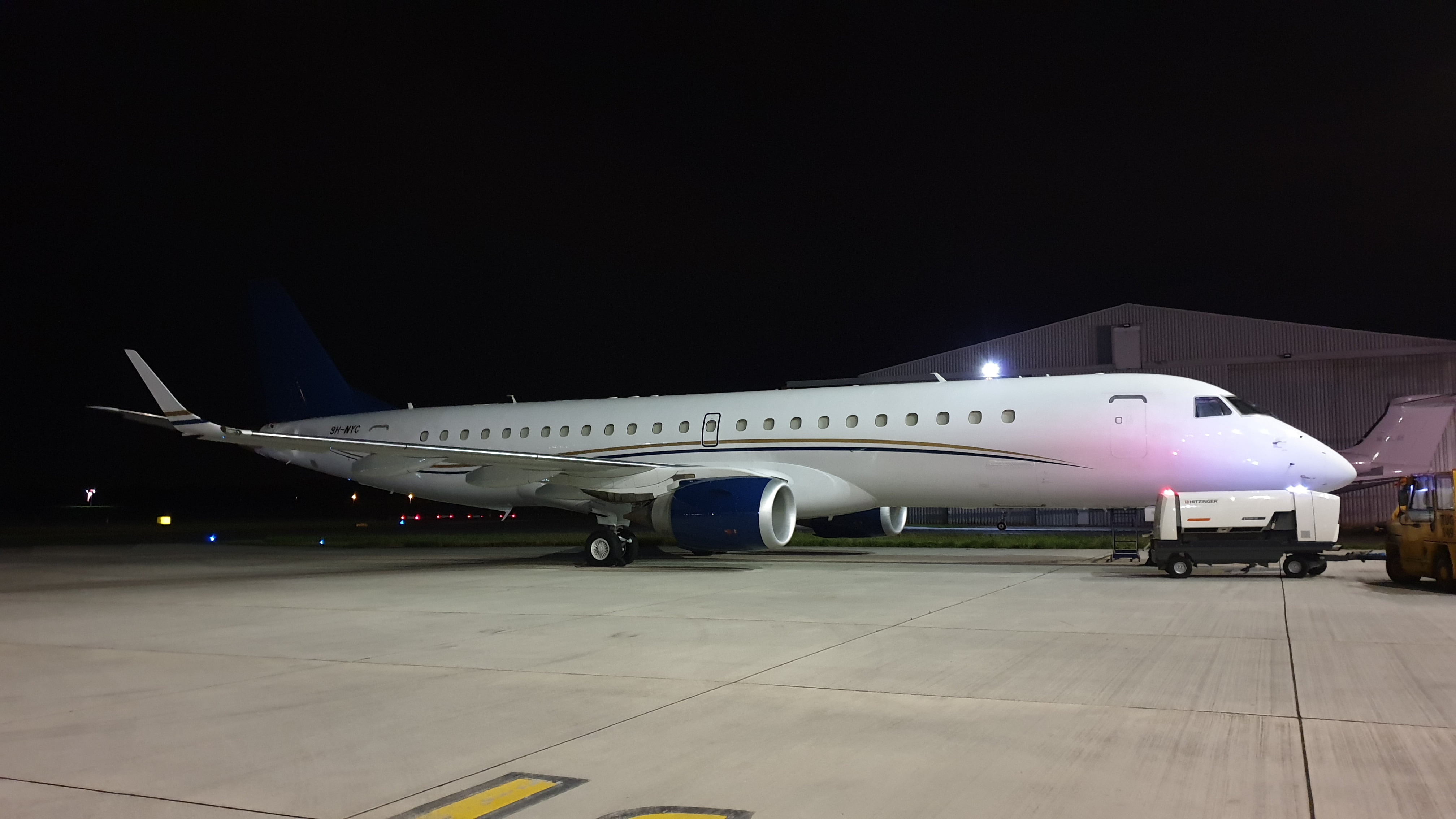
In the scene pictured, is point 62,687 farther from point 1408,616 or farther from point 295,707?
point 1408,616

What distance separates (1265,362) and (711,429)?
20.4 metres

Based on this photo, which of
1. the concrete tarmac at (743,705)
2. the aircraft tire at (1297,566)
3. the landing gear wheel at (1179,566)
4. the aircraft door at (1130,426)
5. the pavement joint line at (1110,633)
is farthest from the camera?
the aircraft door at (1130,426)

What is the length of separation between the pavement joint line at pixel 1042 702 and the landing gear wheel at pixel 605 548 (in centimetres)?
1105

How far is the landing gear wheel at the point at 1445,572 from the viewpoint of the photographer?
39.1 feet

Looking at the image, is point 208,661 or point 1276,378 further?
point 1276,378

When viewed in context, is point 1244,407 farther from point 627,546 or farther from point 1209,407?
point 627,546

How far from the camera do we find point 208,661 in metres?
7.70

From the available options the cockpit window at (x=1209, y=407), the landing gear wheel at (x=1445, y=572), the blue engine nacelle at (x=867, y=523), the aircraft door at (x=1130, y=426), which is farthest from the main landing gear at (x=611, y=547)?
the landing gear wheel at (x=1445, y=572)

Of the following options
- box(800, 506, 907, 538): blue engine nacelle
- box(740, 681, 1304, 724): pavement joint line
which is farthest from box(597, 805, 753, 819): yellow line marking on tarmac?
box(800, 506, 907, 538): blue engine nacelle

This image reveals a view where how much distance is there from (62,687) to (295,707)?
206 cm

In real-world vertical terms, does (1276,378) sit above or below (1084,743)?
above

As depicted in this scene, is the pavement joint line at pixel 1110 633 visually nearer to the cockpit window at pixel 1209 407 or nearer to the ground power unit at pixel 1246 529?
the ground power unit at pixel 1246 529

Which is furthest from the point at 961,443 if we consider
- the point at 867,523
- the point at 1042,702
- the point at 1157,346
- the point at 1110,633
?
the point at 1157,346

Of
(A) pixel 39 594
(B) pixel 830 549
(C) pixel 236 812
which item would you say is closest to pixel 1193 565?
(B) pixel 830 549
